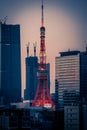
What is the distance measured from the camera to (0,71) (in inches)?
1371

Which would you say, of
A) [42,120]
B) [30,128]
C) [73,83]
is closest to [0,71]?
[73,83]

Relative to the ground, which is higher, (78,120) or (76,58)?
(76,58)

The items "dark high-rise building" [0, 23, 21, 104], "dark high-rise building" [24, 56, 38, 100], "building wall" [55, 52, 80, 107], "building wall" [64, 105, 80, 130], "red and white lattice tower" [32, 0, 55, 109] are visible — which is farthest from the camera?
"dark high-rise building" [0, 23, 21, 104]

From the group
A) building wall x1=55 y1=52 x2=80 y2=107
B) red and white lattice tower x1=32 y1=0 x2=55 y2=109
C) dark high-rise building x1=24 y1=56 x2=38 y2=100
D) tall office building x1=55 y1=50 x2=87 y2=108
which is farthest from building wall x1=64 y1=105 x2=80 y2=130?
dark high-rise building x1=24 y1=56 x2=38 y2=100

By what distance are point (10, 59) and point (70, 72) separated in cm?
467

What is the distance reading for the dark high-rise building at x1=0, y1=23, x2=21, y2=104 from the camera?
33688 millimetres

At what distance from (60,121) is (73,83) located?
42.3 feet

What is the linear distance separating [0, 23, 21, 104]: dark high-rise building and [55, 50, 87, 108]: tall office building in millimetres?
2212

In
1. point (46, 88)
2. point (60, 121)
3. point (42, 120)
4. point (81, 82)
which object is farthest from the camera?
point (81, 82)

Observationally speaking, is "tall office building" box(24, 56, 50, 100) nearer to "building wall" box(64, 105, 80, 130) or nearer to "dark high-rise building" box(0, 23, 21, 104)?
"dark high-rise building" box(0, 23, 21, 104)

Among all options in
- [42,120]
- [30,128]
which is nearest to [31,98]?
[42,120]

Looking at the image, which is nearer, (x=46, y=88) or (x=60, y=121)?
(x=60, y=121)

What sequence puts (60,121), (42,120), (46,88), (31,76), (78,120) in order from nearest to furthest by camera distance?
(78,120) < (60,121) < (42,120) < (46,88) < (31,76)

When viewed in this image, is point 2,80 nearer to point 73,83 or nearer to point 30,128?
point 73,83
